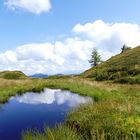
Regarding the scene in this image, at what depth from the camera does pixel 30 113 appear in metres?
23.6

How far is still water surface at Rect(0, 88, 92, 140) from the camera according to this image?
17.9 meters

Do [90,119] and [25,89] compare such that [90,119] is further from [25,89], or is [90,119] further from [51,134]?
[25,89]

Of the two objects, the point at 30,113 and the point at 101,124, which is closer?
the point at 101,124

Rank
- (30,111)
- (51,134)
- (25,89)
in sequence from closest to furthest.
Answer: (51,134) < (30,111) < (25,89)

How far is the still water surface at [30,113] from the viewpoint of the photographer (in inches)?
706

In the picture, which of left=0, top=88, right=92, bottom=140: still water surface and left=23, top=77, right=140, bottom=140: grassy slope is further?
left=0, top=88, right=92, bottom=140: still water surface

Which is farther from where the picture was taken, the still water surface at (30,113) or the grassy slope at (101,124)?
the still water surface at (30,113)

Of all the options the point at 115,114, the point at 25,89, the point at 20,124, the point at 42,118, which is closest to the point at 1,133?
the point at 20,124

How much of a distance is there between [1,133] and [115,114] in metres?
6.39

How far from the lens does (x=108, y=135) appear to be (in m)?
12.7

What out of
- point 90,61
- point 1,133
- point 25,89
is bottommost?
point 1,133

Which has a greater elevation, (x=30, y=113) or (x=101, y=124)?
(x=101, y=124)

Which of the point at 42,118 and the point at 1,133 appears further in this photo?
the point at 42,118

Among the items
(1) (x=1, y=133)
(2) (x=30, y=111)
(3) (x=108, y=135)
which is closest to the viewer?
(3) (x=108, y=135)
